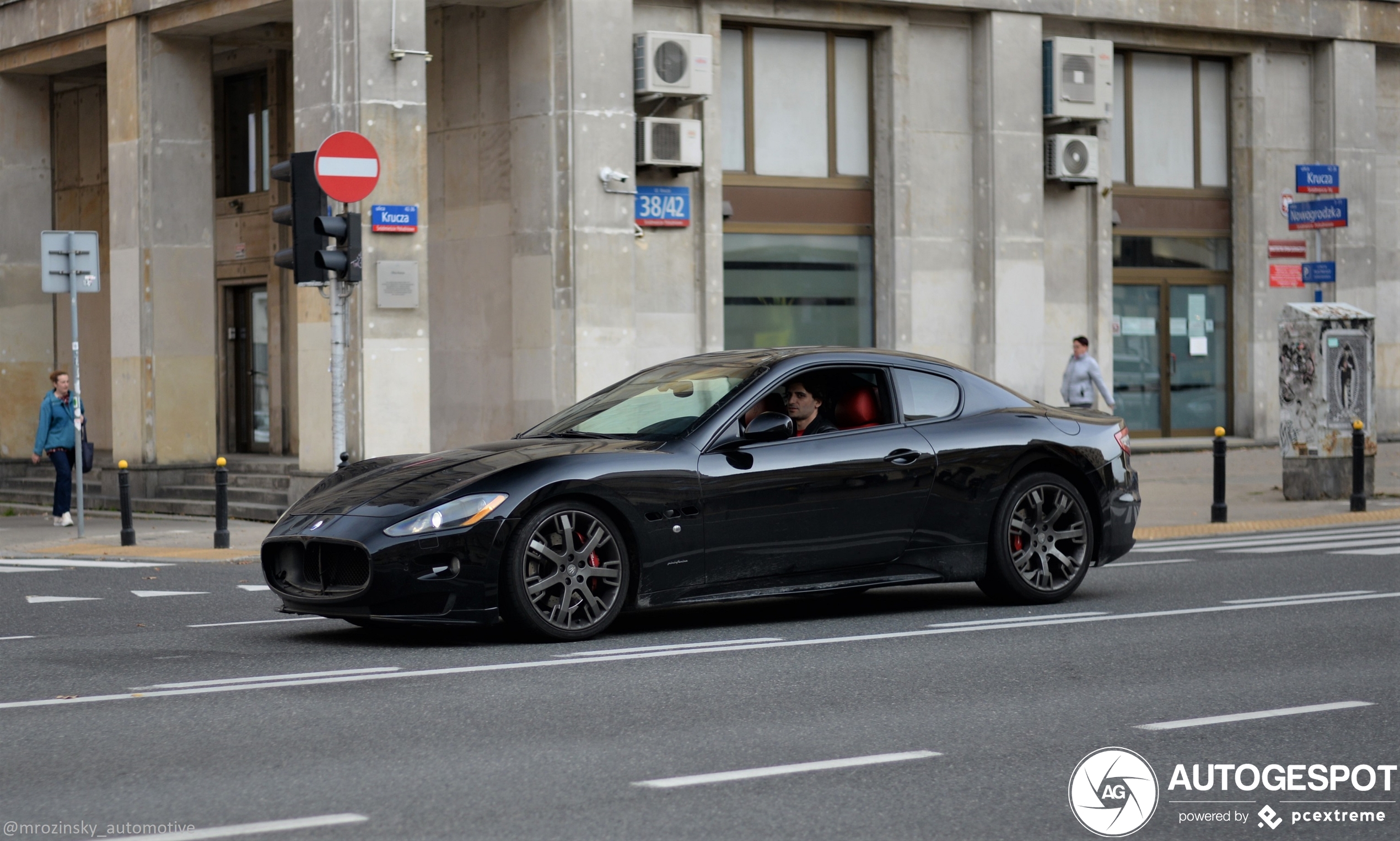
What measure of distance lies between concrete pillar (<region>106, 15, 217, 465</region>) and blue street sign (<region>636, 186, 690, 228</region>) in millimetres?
5468

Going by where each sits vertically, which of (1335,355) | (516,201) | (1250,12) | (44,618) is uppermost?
(1250,12)

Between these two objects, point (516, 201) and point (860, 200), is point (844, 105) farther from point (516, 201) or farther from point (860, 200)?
point (516, 201)

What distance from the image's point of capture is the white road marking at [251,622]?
10.2m

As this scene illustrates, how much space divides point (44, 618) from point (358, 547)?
3324mm

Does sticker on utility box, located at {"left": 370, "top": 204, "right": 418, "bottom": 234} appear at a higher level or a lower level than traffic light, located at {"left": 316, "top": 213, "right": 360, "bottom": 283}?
higher

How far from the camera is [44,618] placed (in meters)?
10.8

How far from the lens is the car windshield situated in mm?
9500

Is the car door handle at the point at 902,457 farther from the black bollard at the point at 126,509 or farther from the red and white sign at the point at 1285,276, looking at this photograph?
the red and white sign at the point at 1285,276

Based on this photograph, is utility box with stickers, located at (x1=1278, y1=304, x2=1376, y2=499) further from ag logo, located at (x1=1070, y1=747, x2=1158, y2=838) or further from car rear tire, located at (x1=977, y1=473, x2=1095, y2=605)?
ag logo, located at (x1=1070, y1=747, x2=1158, y2=838)

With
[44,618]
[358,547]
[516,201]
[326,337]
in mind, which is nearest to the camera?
[358,547]

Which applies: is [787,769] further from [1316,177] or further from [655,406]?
[1316,177]

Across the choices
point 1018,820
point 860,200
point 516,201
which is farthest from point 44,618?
point 860,200

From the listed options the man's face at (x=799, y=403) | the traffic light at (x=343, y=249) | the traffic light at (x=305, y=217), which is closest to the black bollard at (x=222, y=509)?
the traffic light at (x=305, y=217)

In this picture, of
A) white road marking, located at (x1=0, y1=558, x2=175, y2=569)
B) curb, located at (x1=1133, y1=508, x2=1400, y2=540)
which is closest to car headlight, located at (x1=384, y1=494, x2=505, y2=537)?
white road marking, located at (x1=0, y1=558, x2=175, y2=569)
